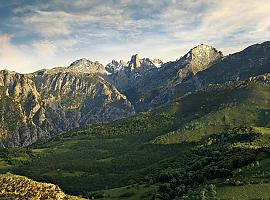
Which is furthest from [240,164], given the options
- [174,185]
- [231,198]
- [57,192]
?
[57,192]

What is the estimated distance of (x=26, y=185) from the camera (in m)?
88.0

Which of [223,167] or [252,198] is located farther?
[223,167]

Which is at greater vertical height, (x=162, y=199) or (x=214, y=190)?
(x=214, y=190)

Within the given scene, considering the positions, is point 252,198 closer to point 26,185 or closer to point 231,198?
point 231,198

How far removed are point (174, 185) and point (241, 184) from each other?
172 feet

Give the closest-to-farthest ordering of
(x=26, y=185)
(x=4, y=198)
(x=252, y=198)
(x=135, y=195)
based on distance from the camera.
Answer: (x=4, y=198)
(x=26, y=185)
(x=252, y=198)
(x=135, y=195)

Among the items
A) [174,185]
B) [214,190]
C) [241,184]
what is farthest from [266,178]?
[174,185]

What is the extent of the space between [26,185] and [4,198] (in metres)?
6.67

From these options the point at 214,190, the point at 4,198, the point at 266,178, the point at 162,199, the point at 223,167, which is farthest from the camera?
the point at 223,167

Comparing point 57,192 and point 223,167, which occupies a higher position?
point 57,192

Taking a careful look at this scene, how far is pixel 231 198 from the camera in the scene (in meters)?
113

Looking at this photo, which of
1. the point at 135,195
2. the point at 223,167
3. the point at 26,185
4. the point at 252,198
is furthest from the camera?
the point at 135,195

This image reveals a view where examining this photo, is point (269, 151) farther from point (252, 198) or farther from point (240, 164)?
point (252, 198)

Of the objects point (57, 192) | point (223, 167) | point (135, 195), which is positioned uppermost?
point (57, 192)
